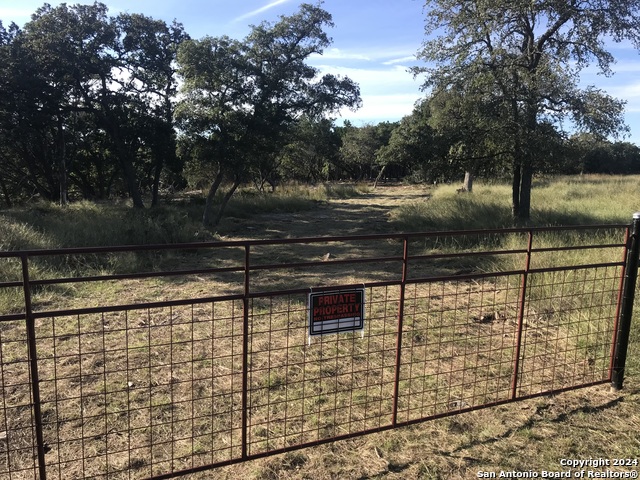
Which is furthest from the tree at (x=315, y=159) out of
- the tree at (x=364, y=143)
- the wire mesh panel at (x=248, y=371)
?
the wire mesh panel at (x=248, y=371)

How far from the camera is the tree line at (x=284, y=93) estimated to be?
42.3 feet

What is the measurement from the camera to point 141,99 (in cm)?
2100

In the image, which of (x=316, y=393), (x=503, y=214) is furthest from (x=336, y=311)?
(x=503, y=214)

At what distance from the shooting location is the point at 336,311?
120 inches

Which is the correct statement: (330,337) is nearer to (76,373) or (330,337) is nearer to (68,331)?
(76,373)

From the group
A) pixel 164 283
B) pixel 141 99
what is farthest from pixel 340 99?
pixel 164 283

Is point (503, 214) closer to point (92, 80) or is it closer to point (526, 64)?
point (526, 64)

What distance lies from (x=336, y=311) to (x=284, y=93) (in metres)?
14.8

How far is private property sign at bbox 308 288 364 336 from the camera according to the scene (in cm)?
298

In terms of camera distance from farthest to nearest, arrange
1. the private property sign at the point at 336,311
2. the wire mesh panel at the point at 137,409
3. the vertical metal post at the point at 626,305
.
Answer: the vertical metal post at the point at 626,305 < the wire mesh panel at the point at 137,409 < the private property sign at the point at 336,311

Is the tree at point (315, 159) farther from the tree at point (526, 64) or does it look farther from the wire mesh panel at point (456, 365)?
the wire mesh panel at point (456, 365)

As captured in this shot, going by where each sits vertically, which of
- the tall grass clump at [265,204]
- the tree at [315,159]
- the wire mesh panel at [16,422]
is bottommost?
the wire mesh panel at [16,422]

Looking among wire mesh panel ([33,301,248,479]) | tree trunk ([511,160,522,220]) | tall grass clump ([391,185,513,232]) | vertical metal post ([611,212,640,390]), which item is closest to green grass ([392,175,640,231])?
tall grass clump ([391,185,513,232])

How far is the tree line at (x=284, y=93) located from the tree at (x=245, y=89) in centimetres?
4
